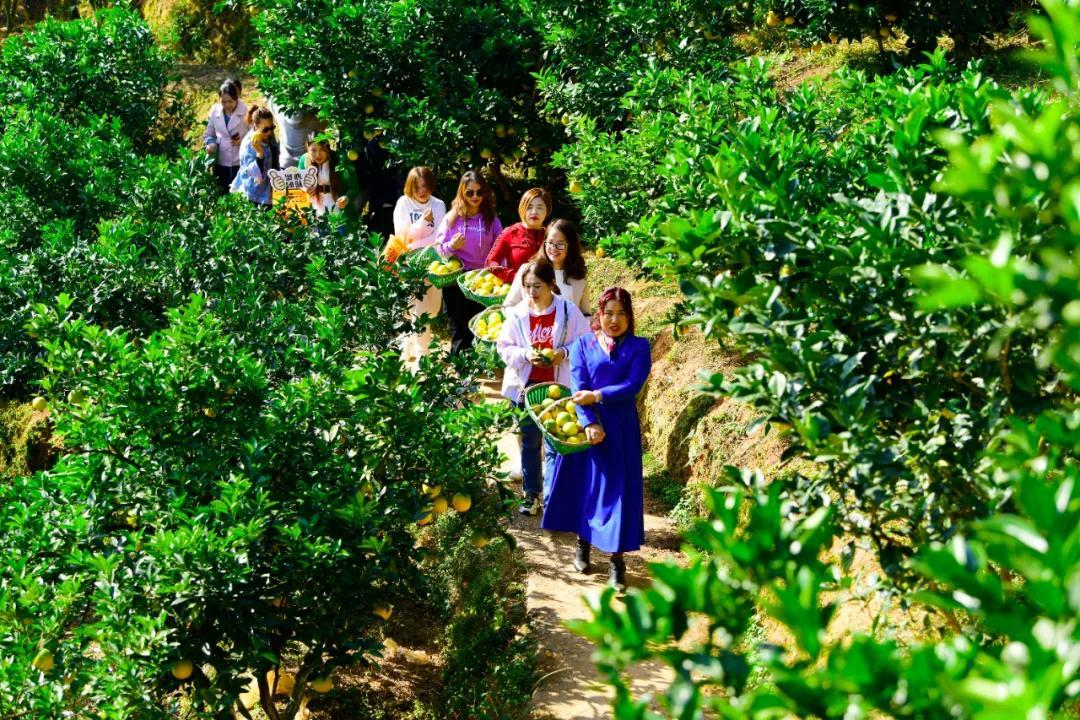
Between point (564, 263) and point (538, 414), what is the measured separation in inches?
48.0

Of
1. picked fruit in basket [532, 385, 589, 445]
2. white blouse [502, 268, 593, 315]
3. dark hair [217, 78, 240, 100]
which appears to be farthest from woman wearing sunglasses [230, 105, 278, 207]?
picked fruit in basket [532, 385, 589, 445]

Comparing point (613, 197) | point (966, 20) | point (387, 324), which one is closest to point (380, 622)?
point (387, 324)

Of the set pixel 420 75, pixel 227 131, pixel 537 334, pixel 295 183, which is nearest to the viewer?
pixel 537 334

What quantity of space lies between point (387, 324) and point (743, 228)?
109 inches

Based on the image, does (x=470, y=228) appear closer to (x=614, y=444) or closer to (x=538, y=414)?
(x=538, y=414)

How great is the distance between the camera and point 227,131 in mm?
11219

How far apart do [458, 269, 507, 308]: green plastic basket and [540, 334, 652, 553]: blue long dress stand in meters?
1.53

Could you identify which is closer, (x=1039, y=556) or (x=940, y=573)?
(x=1039, y=556)

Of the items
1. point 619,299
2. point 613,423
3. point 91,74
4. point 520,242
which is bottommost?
point 613,423

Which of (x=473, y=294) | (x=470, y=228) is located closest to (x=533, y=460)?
(x=473, y=294)

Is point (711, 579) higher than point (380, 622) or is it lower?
higher

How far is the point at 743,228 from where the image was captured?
3.65 meters

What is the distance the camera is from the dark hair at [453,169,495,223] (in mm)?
8039

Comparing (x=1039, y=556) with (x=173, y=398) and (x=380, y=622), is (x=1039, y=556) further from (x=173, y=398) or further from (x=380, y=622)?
(x=380, y=622)
